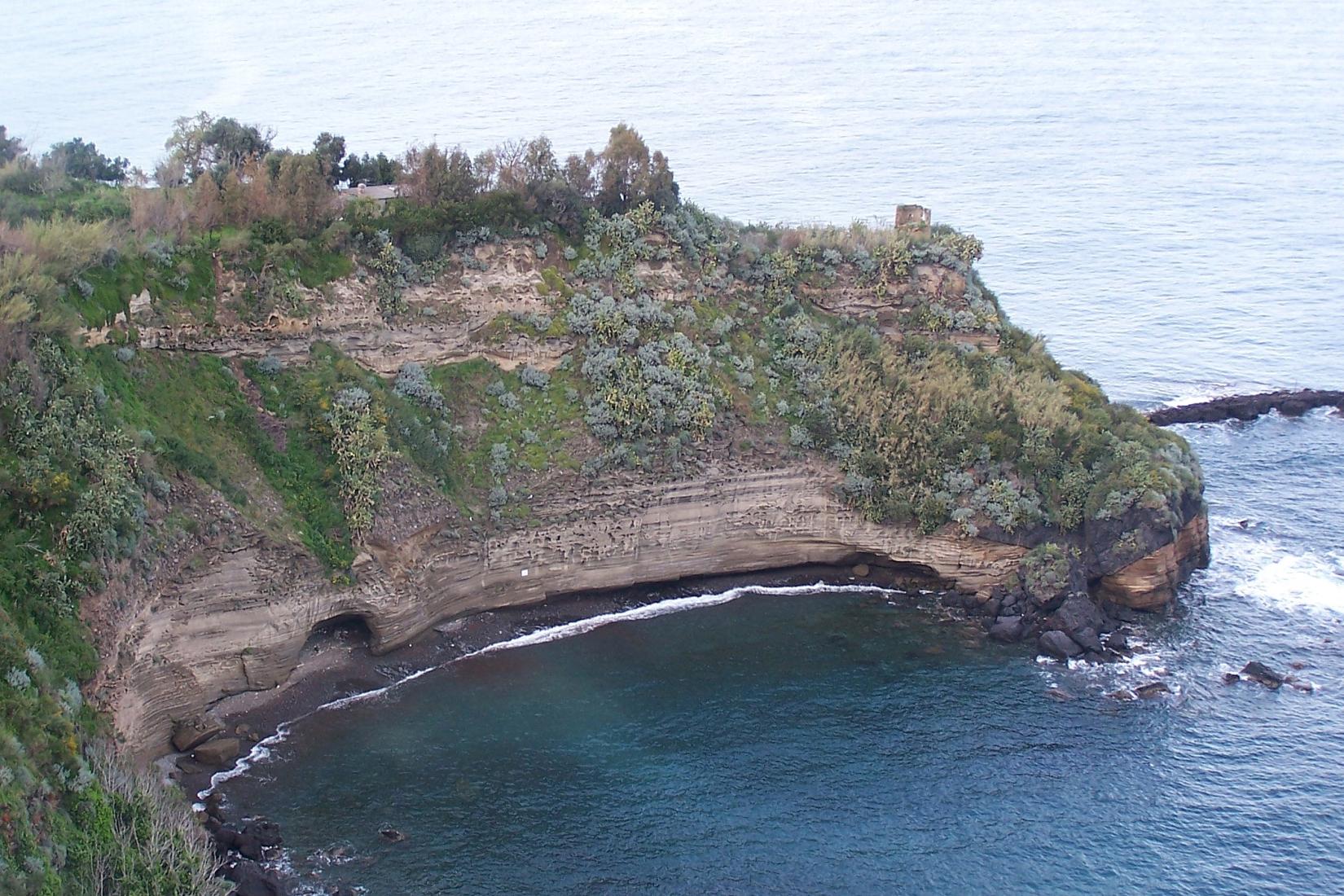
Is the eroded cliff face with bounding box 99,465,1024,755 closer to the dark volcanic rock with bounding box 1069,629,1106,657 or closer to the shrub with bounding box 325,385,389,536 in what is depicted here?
the shrub with bounding box 325,385,389,536

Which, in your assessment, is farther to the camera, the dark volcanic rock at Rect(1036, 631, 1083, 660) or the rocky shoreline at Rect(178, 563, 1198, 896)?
the dark volcanic rock at Rect(1036, 631, 1083, 660)

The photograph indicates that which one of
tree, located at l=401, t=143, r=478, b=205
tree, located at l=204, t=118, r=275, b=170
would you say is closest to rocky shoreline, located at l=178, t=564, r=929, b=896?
tree, located at l=401, t=143, r=478, b=205

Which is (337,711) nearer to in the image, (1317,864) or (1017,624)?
(1017,624)

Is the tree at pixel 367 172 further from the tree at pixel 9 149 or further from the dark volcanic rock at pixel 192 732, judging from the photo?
the dark volcanic rock at pixel 192 732

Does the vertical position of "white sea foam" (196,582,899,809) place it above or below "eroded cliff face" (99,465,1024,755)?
below

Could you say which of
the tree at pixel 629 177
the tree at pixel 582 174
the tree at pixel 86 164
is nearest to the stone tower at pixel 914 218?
the tree at pixel 629 177

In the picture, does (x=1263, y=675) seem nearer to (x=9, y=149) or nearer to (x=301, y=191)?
(x=301, y=191)

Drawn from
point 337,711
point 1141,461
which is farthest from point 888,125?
point 337,711
